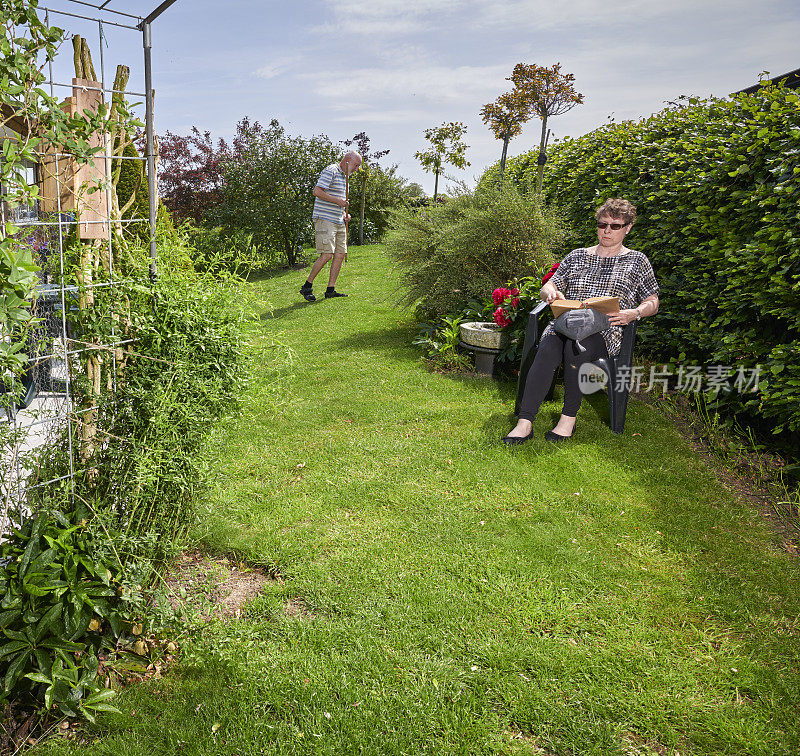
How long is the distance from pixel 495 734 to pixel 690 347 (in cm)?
375

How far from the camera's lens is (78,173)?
2.21 m

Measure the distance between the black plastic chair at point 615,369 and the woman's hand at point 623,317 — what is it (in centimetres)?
9

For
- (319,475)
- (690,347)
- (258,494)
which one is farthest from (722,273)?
(258,494)

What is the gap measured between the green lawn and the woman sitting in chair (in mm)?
293

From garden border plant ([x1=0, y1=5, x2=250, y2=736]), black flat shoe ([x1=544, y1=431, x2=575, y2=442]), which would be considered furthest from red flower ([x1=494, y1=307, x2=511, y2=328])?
garden border plant ([x1=0, y1=5, x2=250, y2=736])

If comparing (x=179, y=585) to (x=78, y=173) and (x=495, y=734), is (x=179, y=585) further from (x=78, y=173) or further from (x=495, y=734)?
(x=78, y=173)

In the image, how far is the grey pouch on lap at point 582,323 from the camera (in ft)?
13.4

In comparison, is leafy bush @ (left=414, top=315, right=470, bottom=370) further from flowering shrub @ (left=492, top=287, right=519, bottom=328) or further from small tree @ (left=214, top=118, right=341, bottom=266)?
small tree @ (left=214, top=118, right=341, bottom=266)

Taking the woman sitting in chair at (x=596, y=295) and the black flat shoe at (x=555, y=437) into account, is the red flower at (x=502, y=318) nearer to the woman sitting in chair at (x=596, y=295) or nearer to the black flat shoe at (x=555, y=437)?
the woman sitting in chair at (x=596, y=295)

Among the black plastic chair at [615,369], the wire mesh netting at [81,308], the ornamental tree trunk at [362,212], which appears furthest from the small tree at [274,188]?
the wire mesh netting at [81,308]

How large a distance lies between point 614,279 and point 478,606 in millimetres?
2565

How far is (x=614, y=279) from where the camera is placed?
4.16 metres

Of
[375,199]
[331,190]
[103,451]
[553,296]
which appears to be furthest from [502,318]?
[375,199]

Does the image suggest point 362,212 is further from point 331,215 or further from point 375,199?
point 331,215
